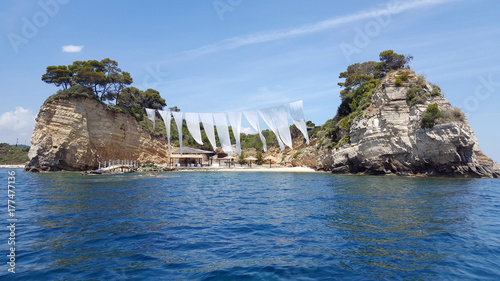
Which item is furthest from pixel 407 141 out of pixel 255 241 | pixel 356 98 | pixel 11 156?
pixel 11 156

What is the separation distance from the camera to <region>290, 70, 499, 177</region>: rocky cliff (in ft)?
76.8

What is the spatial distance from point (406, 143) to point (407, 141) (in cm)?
18

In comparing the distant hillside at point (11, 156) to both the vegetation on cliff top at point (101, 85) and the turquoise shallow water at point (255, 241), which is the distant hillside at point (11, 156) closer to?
the vegetation on cliff top at point (101, 85)

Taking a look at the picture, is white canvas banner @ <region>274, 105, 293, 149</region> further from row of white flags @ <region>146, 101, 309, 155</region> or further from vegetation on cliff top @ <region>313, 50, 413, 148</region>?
vegetation on cliff top @ <region>313, 50, 413, 148</region>

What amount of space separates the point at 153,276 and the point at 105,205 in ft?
22.9

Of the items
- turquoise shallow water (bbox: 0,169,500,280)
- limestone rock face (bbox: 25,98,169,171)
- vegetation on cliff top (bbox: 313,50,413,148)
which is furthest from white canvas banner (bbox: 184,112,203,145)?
turquoise shallow water (bbox: 0,169,500,280)

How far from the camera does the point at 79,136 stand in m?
32.8

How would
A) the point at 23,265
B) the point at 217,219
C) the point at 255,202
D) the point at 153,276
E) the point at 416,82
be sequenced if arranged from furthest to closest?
the point at 416,82 → the point at 255,202 → the point at 217,219 → the point at 23,265 → the point at 153,276

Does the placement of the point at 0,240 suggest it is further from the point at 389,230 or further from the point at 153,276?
the point at 389,230

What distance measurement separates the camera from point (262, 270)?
4840 millimetres

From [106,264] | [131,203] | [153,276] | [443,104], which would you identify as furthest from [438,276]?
[443,104]

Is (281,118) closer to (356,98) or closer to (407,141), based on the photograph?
(356,98)

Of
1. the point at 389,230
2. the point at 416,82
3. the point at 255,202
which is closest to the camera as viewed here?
the point at 389,230

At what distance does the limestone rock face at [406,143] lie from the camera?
2336cm
